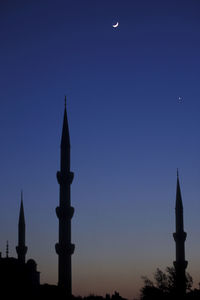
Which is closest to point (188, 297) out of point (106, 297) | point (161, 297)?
point (161, 297)

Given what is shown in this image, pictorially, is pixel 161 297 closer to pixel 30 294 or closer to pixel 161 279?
pixel 161 279

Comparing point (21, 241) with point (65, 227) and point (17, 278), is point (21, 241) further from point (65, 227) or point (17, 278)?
point (65, 227)

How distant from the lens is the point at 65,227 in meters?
39.3

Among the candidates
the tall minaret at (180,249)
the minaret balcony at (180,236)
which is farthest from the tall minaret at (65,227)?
the minaret balcony at (180,236)

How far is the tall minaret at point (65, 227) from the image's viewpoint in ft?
128

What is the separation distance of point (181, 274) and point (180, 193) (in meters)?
6.71

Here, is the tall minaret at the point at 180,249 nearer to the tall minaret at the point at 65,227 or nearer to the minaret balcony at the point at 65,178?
the tall minaret at the point at 65,227

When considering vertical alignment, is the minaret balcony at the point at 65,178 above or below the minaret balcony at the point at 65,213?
above

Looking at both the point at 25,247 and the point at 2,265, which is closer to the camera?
the point at 2,265

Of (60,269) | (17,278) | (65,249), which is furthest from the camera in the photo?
(17,278)

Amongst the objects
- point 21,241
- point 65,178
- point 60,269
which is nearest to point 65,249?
point 60,269

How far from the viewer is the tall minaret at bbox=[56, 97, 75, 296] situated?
39062 mm

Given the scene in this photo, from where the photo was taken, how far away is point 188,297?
4138 centimetres

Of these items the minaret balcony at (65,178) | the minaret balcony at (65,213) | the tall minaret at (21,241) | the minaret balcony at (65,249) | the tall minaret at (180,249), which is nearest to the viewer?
the minaret balcony at (65,249)
